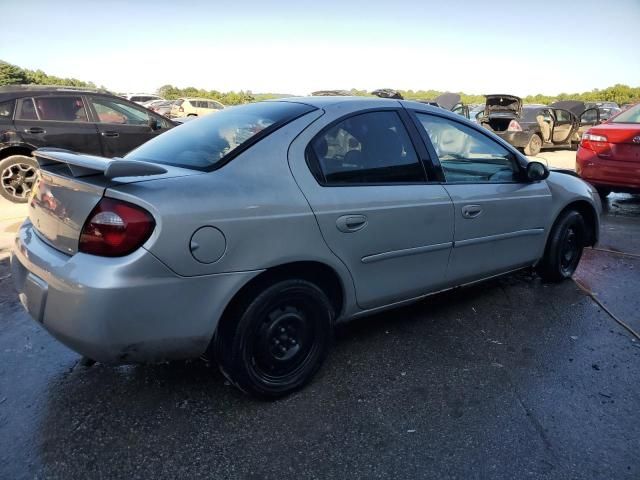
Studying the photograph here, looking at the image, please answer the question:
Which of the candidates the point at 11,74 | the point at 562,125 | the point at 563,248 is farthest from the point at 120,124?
the point at 11,74

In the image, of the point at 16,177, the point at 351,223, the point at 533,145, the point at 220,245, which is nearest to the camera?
the point at 220,245

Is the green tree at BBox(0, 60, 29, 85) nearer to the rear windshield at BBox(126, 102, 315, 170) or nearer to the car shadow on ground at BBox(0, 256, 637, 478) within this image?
the rear windshield at BBox(126, 102, 315, 170)

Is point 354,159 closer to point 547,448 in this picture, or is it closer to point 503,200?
point 503,200

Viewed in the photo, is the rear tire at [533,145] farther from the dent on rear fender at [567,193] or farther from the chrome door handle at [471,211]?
the chrome door handle at [471,211]

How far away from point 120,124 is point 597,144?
6975 mm

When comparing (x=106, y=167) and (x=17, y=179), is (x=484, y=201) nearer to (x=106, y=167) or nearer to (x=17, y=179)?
(x=106, y=167)

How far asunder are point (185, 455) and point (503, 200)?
257 cm

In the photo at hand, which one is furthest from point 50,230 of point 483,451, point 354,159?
point 483,451

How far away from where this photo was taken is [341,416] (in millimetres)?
2398

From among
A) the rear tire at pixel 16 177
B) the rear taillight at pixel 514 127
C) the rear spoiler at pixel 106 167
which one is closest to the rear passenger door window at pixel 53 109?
the rear tire at pixel 16 177

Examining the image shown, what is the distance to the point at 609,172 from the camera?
22.5 feet

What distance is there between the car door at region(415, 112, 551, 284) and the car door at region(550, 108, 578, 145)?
11.9 meters

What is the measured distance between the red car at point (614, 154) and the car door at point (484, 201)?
12.3 feet

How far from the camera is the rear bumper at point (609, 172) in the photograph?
665 centimetres
